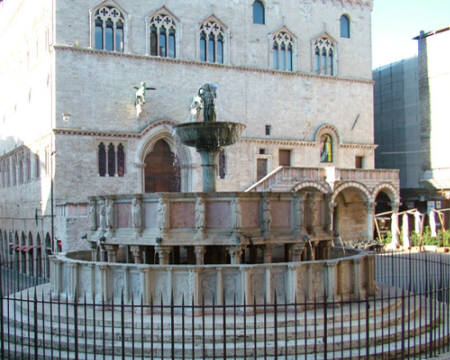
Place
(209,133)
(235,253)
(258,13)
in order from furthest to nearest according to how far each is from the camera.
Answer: (258,13), (209,133), (235,253)

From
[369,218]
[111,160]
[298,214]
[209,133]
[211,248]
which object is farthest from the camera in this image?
[369,218]

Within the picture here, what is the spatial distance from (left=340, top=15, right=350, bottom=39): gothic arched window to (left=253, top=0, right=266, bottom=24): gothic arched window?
512 centimetres

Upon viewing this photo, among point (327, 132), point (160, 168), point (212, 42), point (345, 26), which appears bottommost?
point (160, 168)

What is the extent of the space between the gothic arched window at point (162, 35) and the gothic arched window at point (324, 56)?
8257 mm

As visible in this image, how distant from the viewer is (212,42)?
3031 centimetres

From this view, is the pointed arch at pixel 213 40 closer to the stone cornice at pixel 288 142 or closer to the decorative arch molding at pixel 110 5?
the decorative arch molding at pixel 110 5

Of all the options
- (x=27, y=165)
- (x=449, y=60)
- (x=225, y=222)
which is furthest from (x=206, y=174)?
(x=449, y=60)

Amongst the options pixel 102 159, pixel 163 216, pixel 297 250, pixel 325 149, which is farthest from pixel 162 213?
pixel 325 149

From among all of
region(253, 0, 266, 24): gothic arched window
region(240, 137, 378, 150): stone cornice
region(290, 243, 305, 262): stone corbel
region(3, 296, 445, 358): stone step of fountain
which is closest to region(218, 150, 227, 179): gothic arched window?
region(240, 137, 378, 150): stone cornice

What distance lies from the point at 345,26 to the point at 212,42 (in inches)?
339

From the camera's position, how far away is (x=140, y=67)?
92.3 feet

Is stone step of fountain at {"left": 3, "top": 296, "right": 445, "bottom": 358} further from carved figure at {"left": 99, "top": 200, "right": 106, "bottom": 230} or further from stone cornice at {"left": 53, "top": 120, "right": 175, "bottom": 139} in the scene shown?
stone cornice at {"left": 53, "top": 120, "right": 175, "bottom": 139}

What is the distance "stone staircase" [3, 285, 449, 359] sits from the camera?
905cm

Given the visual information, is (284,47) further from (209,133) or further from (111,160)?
(209,133)
